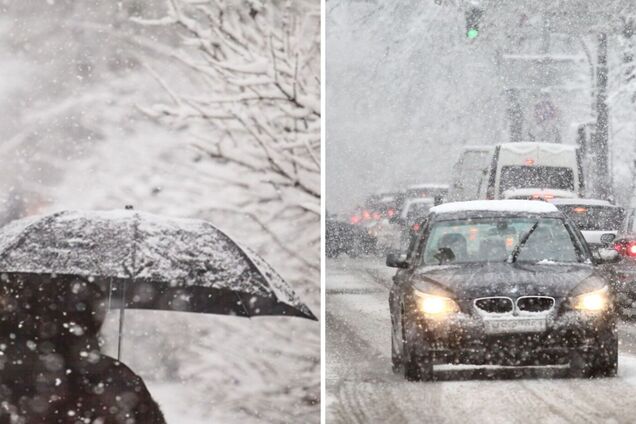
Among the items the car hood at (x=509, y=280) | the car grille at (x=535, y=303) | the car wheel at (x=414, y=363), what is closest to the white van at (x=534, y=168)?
the car hood at (x=509, y=280)

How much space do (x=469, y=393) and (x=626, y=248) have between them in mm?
1447

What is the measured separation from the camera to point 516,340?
5.45m

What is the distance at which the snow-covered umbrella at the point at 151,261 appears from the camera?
181 inches

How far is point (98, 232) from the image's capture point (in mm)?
4660

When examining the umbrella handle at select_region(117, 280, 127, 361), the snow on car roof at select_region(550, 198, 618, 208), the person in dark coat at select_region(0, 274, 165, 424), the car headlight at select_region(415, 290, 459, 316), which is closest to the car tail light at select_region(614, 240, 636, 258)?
the snow on car roof at select_region(550, 198, 618, 208)

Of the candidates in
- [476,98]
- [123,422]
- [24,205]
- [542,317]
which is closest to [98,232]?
[24,205]

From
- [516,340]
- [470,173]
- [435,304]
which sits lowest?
[516,340]

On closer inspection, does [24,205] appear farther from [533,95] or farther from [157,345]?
[533,95]

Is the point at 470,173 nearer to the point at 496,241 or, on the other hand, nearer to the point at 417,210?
the point at 417,210

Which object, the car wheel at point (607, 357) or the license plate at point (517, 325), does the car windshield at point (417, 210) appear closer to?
the license plate at point (517, 325)

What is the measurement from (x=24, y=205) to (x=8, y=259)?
23cm

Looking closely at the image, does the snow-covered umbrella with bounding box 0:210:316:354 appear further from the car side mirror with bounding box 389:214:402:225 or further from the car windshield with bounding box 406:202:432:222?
the car side mirror with bounding box 389:214:402:225

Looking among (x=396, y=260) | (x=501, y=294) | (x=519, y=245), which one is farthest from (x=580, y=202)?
(x=396, y=260)

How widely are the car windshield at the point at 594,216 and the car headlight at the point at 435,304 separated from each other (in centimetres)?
93
